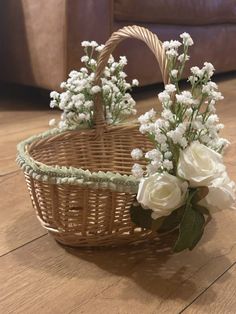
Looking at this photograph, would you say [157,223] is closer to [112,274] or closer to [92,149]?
[112,274]

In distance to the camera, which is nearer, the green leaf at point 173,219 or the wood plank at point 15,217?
the green leaf at point 173,219

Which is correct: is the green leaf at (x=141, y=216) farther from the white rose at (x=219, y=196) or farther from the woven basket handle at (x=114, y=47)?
the woven basket handle at (x=114, y=47)

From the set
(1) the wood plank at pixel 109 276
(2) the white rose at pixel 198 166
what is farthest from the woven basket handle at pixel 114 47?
(1) the wood plank at pixel 109 276

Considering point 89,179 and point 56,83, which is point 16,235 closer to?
point 89,179

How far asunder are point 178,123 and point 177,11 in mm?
1331

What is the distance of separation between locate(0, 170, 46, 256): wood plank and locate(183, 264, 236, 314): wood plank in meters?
0.28

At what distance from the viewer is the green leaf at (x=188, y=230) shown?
566 millimetres

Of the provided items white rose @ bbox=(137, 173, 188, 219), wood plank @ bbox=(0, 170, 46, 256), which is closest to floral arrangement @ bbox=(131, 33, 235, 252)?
white rose @ bbox=(137, 173, 188, 219)

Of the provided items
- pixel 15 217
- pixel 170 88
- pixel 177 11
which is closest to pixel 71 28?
pixel 177 11

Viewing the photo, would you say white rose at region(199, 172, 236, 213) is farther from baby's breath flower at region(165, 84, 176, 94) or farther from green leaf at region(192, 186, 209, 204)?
baby's breath flower at region(165, 84, 176, 94)

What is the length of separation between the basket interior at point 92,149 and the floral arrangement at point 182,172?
0.88ft

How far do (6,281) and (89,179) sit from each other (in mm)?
166

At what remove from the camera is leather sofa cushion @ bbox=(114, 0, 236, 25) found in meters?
1.60

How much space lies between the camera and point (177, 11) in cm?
181
